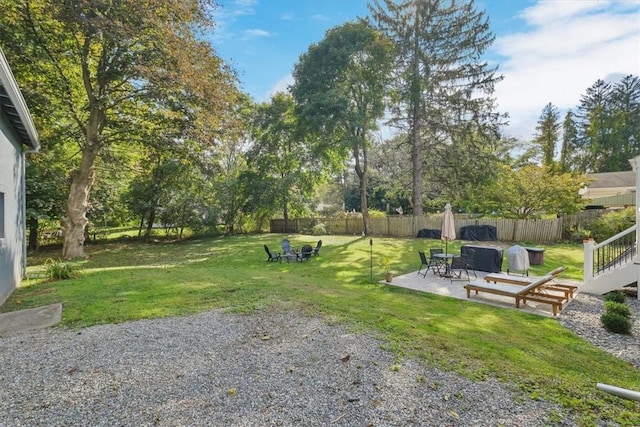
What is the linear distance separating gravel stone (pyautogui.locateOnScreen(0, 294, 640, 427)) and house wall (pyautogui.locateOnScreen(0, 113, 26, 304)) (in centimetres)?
362

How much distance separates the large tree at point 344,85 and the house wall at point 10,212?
1476 centimetres

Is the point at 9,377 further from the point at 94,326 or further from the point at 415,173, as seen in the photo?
the point at 415,173

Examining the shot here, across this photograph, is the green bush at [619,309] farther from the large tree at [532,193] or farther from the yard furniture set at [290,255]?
the large tree at [532,193]

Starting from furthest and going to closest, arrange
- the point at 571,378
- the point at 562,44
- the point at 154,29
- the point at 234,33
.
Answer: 1. the point at 234,33
2. the point at 154,29
3. the point at 562,44
4. the point at 571,378

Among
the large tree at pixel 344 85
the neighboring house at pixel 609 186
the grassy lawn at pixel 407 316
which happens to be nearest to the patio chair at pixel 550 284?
the grassy lawn at pixel 407 316

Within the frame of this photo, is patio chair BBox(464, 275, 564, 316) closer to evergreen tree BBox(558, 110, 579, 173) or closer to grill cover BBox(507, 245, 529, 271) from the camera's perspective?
grill cover BBox(507, 245, 529, 271)

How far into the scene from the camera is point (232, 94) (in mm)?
13906

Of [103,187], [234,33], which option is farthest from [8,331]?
[103,187]

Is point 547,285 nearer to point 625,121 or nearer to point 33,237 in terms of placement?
point 33,237

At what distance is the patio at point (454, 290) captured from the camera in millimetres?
6629

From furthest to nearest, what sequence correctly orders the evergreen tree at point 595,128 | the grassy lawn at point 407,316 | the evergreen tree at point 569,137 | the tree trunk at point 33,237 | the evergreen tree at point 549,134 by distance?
the evergreen tree at point 569,137
the evergreen tree at point 549,134
the evergreen tree at point 595,128
the tree trunk at point 33,237
the grassy lawn at point 407,316

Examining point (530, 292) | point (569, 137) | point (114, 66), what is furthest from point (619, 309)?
point (569, 137)

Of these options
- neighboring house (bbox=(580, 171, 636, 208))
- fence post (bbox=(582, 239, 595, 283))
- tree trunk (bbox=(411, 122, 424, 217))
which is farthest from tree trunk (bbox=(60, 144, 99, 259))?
neighboring house (bbox=(580, 171, 636, 208))

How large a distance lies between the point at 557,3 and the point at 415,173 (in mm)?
13977
